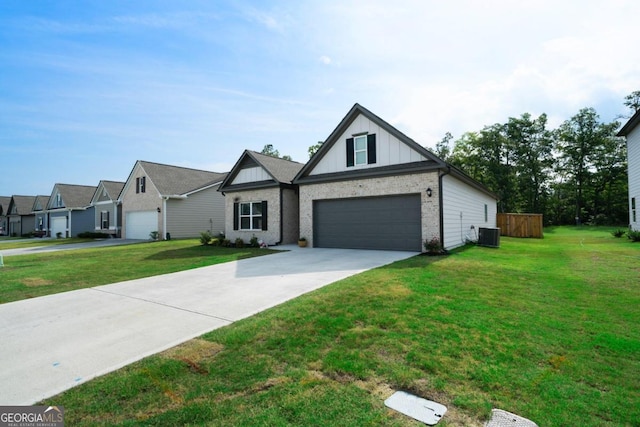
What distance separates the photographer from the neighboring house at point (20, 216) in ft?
132

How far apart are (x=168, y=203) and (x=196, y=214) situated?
7.55ft

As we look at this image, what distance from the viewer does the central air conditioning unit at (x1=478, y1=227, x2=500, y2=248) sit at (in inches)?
546

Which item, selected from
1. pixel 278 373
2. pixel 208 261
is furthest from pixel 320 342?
pixel 208 261

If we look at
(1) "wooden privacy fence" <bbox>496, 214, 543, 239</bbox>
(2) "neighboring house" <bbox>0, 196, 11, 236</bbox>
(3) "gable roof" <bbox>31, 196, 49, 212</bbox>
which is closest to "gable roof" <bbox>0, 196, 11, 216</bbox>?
(2) "neighboring house" <bbox>0, 196, 11, 236</bbox>

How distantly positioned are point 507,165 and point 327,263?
36.9m

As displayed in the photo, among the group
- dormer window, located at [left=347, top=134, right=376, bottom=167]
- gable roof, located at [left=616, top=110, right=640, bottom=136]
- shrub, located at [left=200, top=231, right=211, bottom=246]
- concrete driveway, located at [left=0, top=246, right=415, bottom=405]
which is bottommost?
concrete driveway, located at [left=0, top=246, right=415, bottom=405]

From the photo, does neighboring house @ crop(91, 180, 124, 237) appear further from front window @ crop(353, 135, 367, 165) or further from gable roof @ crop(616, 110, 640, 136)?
gable roof @ crop(616, 110, 640, 136)

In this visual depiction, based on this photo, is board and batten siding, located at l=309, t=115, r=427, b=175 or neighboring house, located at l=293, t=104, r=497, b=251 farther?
board and batten siding, located at l=309, t=115, r=427, b=175

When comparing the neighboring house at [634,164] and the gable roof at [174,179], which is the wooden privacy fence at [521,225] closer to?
the neighboring house at [634,164]

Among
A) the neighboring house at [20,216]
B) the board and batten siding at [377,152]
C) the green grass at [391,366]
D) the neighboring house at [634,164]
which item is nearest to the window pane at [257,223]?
the board and batten siding at [377,152]

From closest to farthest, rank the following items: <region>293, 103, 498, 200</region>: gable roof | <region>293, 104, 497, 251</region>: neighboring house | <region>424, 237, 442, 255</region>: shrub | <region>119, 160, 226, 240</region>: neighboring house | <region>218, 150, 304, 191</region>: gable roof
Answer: <region>424, 237, 442, 255</region>: shrub < <region>293, 103, 498, 200</region>: gable roof < <region>293, 104, 497, 251</region>: neighboring house < <region>218, 150, 304, 191</region>: gable roof < <region>119, 160, 226, 240</region>: neighboring house

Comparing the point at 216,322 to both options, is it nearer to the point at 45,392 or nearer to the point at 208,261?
the point at 45,392

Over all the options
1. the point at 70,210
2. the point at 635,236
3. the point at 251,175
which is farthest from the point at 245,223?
the point at 70,210

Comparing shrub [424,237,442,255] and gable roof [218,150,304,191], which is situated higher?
gable roof [218,150,304,191]
